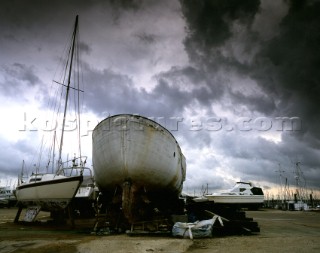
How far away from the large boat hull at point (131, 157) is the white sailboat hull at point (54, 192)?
1.12m

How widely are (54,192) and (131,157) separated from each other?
4.17 m

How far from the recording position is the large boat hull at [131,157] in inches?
351

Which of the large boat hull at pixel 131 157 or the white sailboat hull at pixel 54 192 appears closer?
the large boat hull at pixel 131 157

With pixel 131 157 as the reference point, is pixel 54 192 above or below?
below

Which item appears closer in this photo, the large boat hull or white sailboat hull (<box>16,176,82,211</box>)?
Answer: the large boat hull

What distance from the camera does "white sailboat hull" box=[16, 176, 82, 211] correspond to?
10648mm

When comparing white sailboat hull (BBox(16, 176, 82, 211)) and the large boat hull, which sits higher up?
the large boat hull

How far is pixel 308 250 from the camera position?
231 inches

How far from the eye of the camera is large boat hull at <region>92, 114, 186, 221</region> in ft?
29.2

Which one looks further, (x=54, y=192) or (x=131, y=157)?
(x=54, y=192)

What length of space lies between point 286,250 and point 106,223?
5.39 meters

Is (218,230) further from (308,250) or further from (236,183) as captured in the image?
(236,183)

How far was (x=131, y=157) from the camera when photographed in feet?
29.3

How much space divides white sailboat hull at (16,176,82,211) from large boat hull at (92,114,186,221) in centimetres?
112
